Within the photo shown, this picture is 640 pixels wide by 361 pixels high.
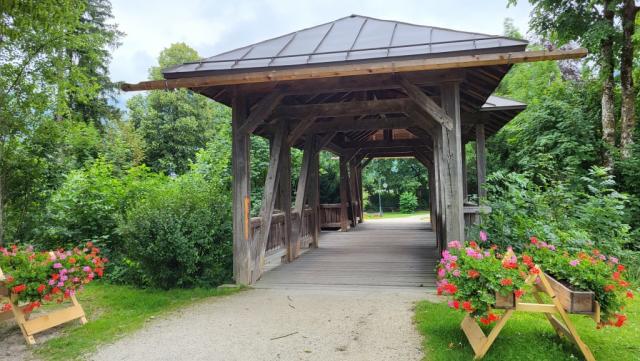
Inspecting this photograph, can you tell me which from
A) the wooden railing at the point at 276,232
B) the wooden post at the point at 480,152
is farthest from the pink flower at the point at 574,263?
the wooden post at the point at 480,152

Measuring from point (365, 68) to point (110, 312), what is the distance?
395cm

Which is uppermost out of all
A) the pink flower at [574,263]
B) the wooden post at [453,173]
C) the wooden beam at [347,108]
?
the wooden beam at [347,108]

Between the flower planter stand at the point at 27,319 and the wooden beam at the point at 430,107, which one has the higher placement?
the wooden beam at the point at 430,107

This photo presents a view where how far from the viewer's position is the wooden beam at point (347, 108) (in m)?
5.63

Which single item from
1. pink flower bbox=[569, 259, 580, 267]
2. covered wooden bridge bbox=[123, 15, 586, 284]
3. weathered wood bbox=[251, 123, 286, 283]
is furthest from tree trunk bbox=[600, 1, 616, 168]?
weathered wood bbox=[251, 123, 286, 283]

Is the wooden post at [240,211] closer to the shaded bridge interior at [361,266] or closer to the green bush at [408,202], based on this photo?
the shaded bridge interior at [361,266]

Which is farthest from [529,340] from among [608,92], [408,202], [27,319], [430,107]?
[408,202]

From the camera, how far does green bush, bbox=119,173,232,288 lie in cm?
502

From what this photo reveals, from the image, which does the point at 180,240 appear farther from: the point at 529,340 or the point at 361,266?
the point at 529,340

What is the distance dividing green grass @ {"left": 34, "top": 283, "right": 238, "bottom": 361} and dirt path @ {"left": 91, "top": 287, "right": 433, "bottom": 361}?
23 centimetres

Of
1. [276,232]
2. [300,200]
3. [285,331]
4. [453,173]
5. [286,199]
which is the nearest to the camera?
[285,331]

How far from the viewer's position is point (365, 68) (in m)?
4.19

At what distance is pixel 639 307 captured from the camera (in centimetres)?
421

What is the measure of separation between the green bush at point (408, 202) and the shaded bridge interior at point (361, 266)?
16553mm
